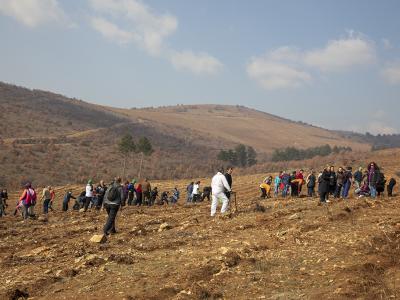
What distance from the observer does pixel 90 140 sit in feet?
262

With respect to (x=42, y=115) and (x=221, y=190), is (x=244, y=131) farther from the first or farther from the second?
(x=221, y=190)

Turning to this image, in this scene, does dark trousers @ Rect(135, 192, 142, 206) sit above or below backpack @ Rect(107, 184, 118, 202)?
below

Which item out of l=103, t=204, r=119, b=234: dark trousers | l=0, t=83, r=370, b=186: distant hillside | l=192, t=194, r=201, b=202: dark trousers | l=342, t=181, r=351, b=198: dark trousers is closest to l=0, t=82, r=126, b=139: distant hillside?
l=0, t=83, r=370, b=186: distant hillside

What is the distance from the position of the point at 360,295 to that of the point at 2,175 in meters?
48.1

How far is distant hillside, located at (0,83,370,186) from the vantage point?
57.7 m

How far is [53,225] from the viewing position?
16312mm

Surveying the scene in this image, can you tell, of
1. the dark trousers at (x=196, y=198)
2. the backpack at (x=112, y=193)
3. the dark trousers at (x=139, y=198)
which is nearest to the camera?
the backpack at (x=112, y=193)

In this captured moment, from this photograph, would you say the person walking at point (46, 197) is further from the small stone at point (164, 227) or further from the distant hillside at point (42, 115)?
the distant hillside at point (42, 115)

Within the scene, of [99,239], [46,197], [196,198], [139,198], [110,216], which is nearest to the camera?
[99,239]

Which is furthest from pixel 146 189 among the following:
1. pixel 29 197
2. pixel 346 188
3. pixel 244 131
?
pixel 244 131

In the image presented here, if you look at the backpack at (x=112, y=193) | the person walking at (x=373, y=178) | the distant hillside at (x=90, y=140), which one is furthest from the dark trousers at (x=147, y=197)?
the distant hillside at (x=90, y=140)

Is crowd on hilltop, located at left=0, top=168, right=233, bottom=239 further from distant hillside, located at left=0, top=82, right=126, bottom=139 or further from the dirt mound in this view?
distant hillside, located at left=0, top=82, right=126, bottom=139

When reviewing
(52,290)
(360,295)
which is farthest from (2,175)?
(360,295)

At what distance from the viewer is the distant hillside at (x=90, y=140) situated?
5772cm
